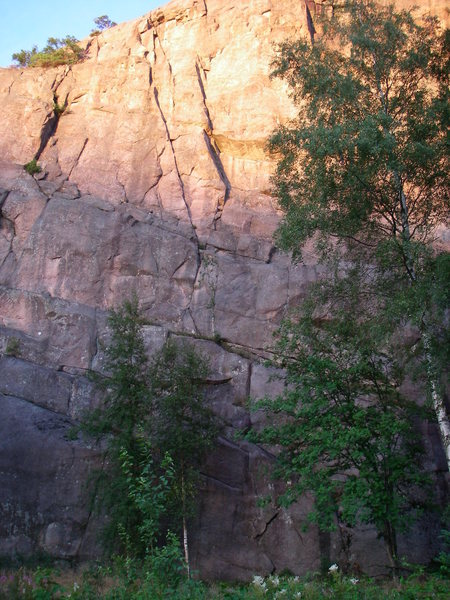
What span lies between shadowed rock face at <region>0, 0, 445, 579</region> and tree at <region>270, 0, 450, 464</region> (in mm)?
6790

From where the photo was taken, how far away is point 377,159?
1688 centimetres

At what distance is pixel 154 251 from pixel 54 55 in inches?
631

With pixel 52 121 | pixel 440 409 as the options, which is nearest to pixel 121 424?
pixel 440 409

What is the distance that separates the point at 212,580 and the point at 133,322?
28.4 feet

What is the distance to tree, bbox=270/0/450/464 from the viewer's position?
16047mm

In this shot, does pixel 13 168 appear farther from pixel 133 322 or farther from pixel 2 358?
pixel 133 322

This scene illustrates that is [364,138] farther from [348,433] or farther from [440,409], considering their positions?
[348,433]

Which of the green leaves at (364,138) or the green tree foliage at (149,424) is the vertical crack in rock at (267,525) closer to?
the green tree foliage at (149,424)

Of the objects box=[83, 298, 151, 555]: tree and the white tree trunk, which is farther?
box=[83, 298, 151, 555]: tree

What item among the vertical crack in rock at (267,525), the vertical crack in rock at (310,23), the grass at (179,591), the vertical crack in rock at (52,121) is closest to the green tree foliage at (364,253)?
the vertical crack in rock at (267,525)

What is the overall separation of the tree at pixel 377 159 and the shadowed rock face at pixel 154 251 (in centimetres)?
679

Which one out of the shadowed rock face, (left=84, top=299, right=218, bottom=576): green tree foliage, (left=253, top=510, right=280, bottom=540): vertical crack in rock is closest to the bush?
the shadowed rock face

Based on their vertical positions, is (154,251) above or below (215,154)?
below

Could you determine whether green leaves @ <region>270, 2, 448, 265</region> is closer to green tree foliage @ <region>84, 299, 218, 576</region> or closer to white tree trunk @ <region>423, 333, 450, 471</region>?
white tree trunk @ <region>423, 333, 450, 471</region>
